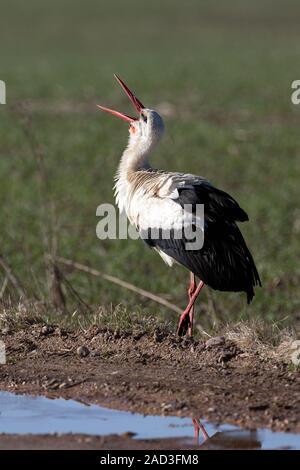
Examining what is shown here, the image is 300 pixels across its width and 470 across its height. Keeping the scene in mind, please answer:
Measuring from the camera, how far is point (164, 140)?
76.8 feet

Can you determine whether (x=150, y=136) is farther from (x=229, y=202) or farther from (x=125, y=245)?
(x=125, y=245)

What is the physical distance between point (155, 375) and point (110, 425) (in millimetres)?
815

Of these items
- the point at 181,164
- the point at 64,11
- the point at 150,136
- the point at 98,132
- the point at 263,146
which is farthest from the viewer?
the point at 64,11

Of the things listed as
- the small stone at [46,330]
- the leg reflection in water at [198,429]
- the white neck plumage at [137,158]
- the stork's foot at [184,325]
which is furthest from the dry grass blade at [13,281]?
the leg reflection in water at [198,429]

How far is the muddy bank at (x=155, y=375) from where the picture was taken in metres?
5.94

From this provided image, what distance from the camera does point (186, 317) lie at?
753cm

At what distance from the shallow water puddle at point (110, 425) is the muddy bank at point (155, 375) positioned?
98 millimetres

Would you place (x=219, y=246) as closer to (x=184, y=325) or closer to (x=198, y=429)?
(x=184, y=325)

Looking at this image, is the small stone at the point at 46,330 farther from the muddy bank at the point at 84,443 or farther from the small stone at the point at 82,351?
the muddy bank at the point at 84,443

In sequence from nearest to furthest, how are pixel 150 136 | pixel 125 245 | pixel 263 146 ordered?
1. pixel 150 136
2. pixel 125 245
3. pixel 263 146

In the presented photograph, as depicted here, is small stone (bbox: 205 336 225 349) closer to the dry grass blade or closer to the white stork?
the white stork

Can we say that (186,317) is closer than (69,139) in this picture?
Yes

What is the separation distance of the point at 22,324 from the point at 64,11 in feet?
186

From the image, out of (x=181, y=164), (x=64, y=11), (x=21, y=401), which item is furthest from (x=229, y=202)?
(x=64, y=11)
